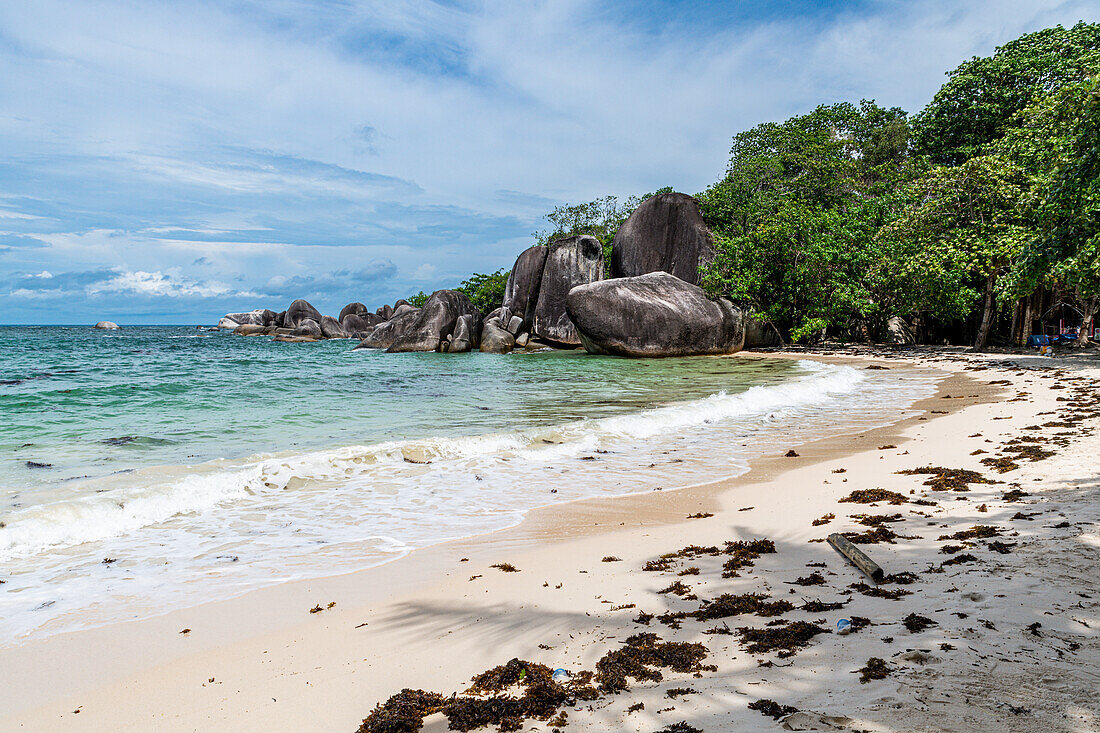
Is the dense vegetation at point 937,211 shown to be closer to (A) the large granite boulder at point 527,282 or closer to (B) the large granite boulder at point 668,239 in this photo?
(B) the large granite boulder at point 668,239

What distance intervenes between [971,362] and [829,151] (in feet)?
55.0

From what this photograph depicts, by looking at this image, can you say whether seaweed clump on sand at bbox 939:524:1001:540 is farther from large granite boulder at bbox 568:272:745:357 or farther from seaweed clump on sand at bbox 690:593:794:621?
large granite boulder at bbox 568:272:745:357

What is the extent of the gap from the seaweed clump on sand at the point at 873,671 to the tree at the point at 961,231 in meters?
17.7

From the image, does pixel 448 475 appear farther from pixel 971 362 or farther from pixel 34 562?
pixel 971 362

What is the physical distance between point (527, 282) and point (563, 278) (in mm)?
2436

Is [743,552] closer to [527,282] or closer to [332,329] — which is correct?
[527,282]

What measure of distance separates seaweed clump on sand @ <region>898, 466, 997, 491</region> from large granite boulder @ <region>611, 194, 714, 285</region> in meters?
21.9

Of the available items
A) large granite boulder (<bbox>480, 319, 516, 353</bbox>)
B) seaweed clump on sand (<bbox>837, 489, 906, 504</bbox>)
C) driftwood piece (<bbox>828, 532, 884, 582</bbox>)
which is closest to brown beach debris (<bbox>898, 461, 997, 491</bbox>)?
seaweed clump on sand (<bbox>837, 489, 906, 504</bbox>)

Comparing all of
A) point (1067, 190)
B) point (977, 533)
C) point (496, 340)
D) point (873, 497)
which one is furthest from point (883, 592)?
point (496, 340)

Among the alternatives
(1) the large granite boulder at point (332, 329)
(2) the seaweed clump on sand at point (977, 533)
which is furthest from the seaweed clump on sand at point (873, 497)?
(1) the large granite boulder at point (332, 329)

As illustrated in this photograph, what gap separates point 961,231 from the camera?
17.7 m

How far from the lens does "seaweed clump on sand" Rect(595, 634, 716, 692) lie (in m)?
2.44

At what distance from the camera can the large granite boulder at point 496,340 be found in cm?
2828

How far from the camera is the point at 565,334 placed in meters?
28.4
